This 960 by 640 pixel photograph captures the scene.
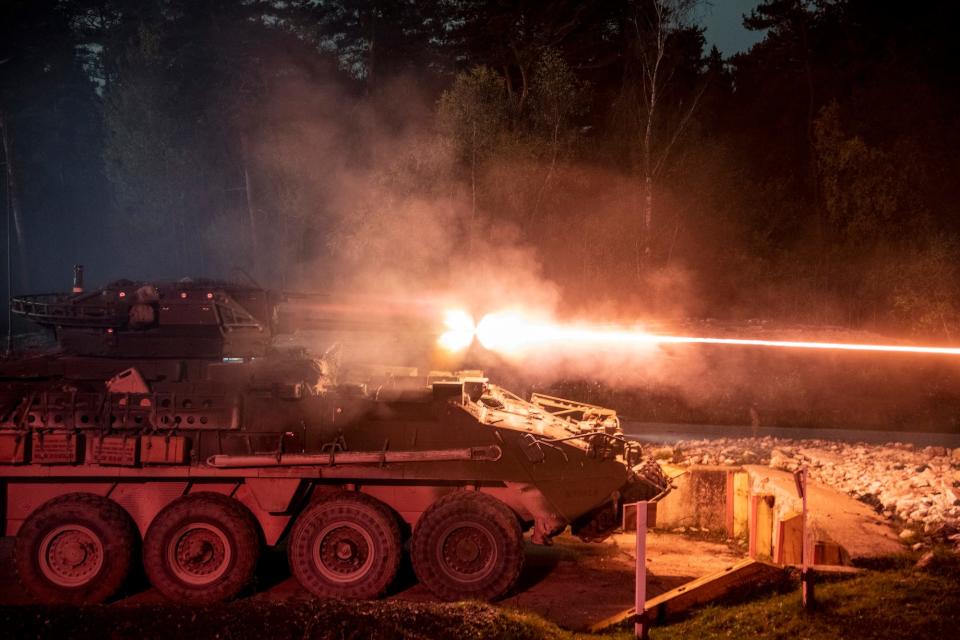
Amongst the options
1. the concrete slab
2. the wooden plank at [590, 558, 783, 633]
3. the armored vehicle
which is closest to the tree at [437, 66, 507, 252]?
the concrete slab

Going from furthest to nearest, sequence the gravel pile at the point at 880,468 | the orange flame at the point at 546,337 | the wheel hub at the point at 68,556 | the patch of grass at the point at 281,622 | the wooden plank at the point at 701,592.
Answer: the orange flame at the point at 546,337
the gravel pile at the point at 880,468
the wheel hub at the point at 68,556
the wooden plank at the point at 701,592
the patch of grass at the point at 281,622

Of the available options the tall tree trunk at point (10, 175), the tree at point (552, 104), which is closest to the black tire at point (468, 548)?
the tree at point (552, 104)

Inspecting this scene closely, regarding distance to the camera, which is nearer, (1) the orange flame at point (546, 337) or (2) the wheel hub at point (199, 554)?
(2) the wheel hub at point (199, 554)

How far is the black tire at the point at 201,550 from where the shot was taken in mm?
10188

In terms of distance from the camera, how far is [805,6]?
42156 millimetres

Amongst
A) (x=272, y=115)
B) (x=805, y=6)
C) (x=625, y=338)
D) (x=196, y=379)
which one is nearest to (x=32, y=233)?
(x=272, y=115)

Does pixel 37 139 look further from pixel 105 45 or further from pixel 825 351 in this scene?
pixel 825 351

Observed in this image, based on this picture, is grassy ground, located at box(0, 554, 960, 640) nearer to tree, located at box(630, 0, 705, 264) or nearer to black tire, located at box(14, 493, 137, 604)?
A: black tire, located at box(14, 493, 137, 604)

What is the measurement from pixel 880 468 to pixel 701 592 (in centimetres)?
654

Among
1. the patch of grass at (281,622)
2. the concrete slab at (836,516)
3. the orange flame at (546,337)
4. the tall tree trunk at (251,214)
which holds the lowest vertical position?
the patch of grass at (281,622)

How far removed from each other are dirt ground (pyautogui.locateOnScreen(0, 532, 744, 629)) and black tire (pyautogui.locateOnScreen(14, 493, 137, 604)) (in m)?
0.29

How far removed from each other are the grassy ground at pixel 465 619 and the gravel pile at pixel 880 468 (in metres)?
1.87

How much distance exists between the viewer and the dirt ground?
10180 mm

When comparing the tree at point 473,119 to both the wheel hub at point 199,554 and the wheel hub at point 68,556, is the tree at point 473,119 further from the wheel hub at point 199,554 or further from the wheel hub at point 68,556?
the wheel hub at point 68,556
